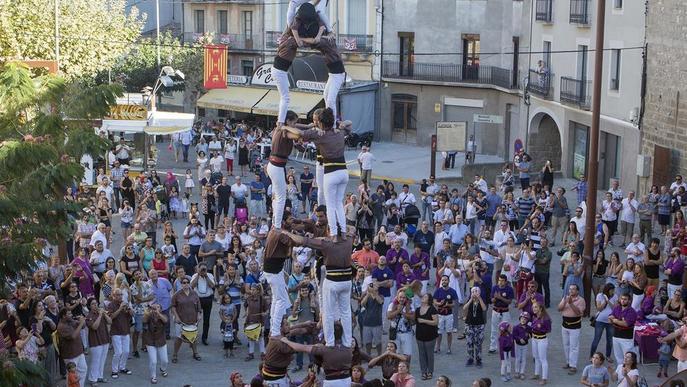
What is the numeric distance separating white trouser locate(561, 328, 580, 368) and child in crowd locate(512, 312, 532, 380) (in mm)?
755

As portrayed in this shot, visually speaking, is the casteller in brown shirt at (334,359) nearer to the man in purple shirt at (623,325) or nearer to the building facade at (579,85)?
the man in purple shirt at (623,325)

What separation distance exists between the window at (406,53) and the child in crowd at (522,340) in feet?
100

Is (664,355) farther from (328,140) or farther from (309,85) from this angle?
(309,85)

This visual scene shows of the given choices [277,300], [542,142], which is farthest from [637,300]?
[542,142]

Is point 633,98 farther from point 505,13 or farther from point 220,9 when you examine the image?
point 220,9

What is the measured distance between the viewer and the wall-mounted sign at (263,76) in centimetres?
5172

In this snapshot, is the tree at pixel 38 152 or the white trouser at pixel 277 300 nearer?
the white trouser at pixel 277 300

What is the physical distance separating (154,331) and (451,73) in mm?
30316

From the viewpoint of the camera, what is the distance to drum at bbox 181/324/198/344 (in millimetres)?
21625

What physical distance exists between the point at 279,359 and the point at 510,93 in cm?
3235

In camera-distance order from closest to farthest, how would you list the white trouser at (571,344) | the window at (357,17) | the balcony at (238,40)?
the white trouser at (571,344), the window at (357,17), the balcony at (238,40)

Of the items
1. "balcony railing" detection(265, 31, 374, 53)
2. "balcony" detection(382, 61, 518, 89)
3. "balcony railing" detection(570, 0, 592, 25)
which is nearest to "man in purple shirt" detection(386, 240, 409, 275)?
"balcony railing" detection(570, 0, 592, 25)

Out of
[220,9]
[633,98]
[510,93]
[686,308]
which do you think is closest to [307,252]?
[686,308]

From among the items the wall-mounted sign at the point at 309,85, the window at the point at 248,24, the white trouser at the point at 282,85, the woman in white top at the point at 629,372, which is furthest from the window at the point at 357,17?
the white trouser at the point at 282,85
